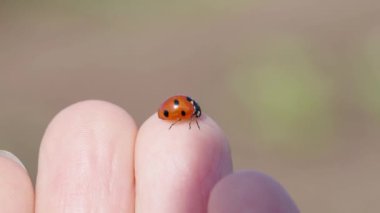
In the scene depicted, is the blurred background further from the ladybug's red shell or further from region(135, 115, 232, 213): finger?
region(135, 115, 232, 213): finger

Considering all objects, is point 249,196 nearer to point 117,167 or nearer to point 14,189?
point 117,167

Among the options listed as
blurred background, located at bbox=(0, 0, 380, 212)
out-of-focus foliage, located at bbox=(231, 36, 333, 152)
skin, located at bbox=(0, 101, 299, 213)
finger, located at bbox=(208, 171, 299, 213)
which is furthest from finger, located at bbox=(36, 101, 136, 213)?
out-of-focus foliage, located at bbox=(231, 36, 333, 152)

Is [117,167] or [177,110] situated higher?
[177,110]

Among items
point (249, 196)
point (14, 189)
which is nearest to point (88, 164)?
point (14, 189)

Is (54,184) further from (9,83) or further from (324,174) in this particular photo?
(9,83)

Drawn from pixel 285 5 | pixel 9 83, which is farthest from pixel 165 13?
pixel 9 83

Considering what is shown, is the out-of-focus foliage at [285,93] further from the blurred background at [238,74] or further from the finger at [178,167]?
the finger at [178,167]
